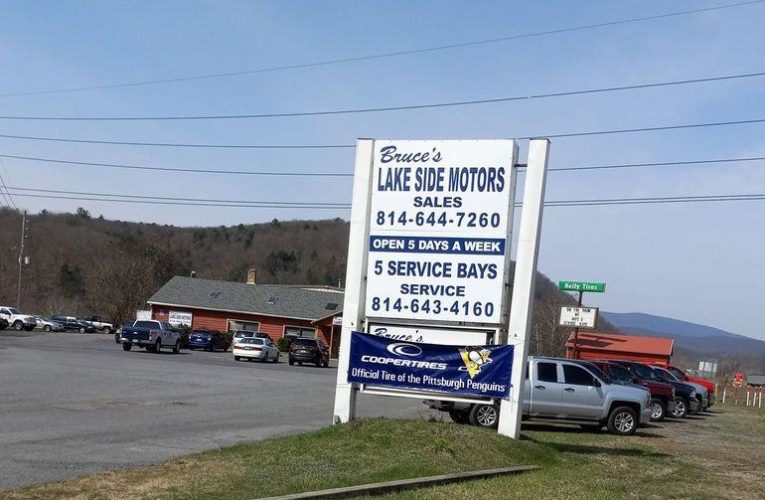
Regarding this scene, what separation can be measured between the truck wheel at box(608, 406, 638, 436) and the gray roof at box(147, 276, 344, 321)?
4956cm

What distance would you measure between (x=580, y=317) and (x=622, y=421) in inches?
1294

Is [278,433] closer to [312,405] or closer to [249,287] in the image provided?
[312,405]

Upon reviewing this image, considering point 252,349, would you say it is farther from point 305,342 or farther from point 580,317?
point 580,317

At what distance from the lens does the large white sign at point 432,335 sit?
561 inches

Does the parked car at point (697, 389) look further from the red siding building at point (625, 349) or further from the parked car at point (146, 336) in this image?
the parked car at point (146, 336)

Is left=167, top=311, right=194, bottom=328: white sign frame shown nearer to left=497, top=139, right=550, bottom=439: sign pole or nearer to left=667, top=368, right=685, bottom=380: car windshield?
left=667, top=368, right=685, bottom=380: car windshield

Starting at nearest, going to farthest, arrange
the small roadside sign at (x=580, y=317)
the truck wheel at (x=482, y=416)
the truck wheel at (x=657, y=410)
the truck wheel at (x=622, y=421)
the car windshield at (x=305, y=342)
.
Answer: the truck wheel at (x=482, y=416)
the truck wheel at (x=622, y=421)
the truck wheel at (x=657, y=410)
the car windshield at (x=305, y=342)
the small roadside sign at (x=580, y=317)

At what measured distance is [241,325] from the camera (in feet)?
238

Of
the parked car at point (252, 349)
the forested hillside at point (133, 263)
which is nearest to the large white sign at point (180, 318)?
the forested hillside at point (133, 263)

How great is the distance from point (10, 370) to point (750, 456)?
2058 centimetres

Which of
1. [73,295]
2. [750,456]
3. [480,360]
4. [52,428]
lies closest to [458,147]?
[480,360]

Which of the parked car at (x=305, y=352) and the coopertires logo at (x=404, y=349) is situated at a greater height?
the coopertires logo at (x=404, y=349)

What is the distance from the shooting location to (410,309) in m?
14.4

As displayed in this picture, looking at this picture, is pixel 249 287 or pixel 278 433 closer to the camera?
pixel 278 433
